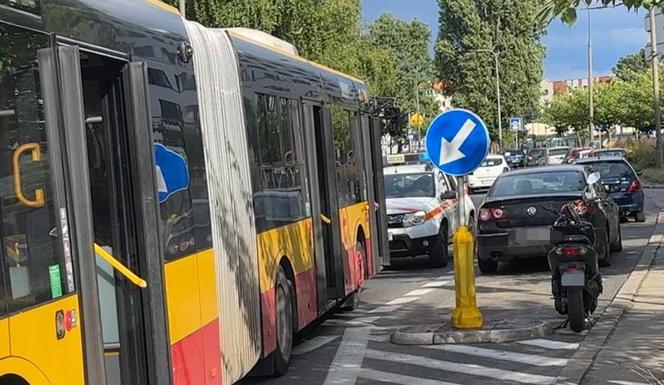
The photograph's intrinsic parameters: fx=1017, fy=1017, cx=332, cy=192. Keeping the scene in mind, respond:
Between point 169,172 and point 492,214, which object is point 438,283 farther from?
point 169,172

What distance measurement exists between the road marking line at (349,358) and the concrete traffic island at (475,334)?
1.42ft

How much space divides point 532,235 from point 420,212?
2.70 m

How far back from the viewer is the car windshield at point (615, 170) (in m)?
23.4

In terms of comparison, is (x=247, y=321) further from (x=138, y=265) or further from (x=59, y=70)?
(x=59, y=70)

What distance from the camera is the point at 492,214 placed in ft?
48.2

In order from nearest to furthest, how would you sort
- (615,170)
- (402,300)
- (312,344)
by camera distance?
(312,344), (402,300), (615,170)

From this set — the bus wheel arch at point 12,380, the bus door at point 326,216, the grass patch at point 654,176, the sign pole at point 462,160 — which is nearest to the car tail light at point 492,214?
the sign pole at point 462,160

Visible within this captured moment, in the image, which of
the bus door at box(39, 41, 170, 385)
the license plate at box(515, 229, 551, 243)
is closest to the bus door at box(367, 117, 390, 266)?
the license plate at box(515, 229, 551, 243)

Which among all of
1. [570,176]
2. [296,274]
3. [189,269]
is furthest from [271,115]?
[570,176]

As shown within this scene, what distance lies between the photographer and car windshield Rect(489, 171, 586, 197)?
15.0 metres

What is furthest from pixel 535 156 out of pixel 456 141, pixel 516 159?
pixel 456 141

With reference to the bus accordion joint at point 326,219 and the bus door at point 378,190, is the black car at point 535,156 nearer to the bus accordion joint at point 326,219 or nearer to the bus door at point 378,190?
the bus door at point 378,190

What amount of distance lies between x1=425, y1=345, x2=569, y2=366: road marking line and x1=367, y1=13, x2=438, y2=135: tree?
3442 inches

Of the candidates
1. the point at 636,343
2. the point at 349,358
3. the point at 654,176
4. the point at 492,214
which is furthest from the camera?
the point at 654,176
